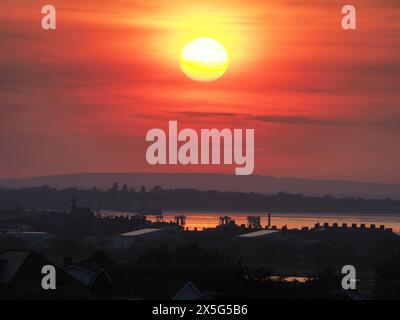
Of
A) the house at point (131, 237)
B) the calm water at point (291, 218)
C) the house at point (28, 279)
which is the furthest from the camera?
the calm water at point (291, 218)

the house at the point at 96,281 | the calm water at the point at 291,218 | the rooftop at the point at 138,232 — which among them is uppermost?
the calm water at the point at 291,218

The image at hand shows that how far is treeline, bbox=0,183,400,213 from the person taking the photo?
159m

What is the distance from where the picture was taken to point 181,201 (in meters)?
164

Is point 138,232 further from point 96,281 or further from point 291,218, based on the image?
point 96,281

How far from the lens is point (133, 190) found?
164 m

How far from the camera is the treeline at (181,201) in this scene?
15900 centimetres

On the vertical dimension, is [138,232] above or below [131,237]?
above

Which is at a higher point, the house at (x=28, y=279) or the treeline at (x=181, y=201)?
the treeline at (x=181, y=201)

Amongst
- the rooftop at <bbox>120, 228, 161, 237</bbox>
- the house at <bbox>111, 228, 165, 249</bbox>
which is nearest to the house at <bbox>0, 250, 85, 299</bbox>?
the house at <bbox>111, 228, 165, 249</bbox>

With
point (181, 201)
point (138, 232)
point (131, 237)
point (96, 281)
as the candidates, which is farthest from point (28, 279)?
point (181, 201)

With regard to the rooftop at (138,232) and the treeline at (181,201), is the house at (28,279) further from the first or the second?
the treeline at (181,201)

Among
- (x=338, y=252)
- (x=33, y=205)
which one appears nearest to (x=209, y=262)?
(x=338, y=252)

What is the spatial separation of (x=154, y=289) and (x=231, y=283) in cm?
251

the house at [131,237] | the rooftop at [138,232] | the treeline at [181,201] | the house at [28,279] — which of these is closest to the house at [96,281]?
→ the house at [28,279]
